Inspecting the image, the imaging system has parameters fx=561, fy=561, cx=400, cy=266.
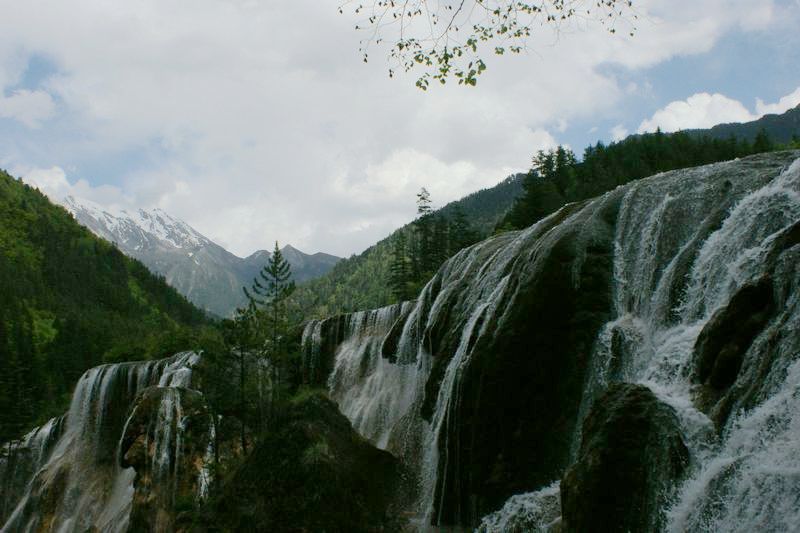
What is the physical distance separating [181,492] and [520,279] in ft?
70.3

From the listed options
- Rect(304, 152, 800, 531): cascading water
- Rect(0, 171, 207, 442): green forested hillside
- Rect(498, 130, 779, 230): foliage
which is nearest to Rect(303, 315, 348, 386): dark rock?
Rect(304, 152, 800, 531): cascading water

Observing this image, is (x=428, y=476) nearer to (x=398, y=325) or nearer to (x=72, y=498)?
(x=398, y=325)

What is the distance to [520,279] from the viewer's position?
17.2 meters

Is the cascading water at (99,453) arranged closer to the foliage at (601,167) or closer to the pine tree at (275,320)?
the pine tree at (275,320)

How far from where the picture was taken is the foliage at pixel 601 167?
57719mm

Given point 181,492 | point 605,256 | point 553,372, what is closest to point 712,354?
point 553,372

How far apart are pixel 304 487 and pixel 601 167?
6592cm

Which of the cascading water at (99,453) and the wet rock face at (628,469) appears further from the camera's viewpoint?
the cascading water at (99,453)

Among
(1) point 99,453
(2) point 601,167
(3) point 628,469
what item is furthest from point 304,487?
(2) point 601,167

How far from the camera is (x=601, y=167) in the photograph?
72375mm

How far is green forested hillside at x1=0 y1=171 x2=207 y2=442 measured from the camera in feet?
220

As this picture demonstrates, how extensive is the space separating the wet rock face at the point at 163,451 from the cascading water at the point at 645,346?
12.9m

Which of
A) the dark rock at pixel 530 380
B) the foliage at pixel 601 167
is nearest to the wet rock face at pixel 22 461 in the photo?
the dark rock at pixel 530 380

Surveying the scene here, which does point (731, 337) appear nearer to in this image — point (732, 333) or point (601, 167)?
point (732, 333)
